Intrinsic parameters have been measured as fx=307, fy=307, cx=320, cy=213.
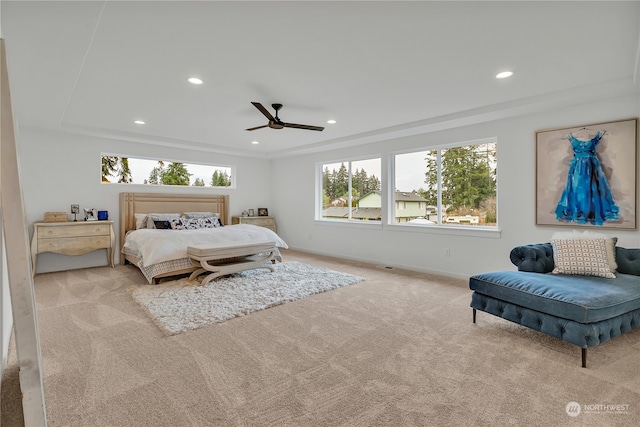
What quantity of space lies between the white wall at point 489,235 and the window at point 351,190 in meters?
0.25

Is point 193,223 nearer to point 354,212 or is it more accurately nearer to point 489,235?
point 354,212

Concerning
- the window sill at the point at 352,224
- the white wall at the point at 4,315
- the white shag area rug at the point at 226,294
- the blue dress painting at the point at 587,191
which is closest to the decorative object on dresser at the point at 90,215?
the white shag area rug at the point at 226,294

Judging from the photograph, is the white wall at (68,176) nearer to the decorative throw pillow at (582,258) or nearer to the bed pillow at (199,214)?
the bed pillow at (199,214)


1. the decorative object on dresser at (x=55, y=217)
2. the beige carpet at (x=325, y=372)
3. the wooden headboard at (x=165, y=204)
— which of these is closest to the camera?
the beige carpet at (x=325, y=372)

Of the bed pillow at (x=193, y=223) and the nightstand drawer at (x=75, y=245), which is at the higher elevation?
the bed pillow at (x=193, y=223)

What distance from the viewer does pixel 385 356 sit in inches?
89.0

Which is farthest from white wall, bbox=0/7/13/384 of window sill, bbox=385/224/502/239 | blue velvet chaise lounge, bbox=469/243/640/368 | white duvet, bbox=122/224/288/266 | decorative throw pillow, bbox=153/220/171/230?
window sill, bbox=385/224/502/239

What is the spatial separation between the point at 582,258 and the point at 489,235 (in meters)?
1.47

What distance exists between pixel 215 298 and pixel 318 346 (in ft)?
5.35

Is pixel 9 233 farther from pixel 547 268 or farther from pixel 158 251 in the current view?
→ pixel 547 268

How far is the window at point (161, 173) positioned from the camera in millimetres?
5719

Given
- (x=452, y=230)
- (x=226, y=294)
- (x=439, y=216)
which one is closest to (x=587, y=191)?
(x=452, y=230)

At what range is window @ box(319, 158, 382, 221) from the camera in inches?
232

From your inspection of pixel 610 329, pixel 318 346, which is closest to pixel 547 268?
pixel 610 329
